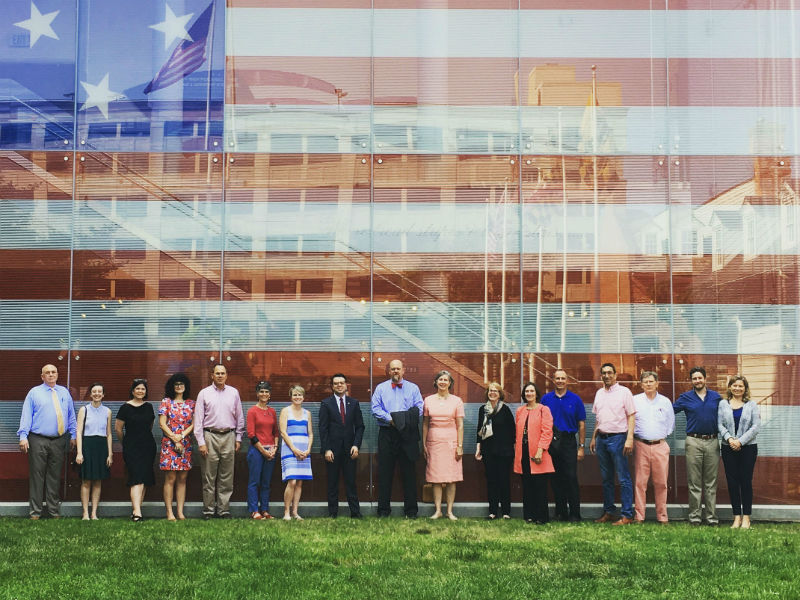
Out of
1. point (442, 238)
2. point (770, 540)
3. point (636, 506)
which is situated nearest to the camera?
point (770, 540)

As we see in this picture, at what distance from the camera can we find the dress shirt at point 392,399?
13586mm

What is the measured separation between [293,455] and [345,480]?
813 mm

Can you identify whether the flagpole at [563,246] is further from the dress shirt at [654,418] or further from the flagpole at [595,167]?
the dress shirt at [654,418]

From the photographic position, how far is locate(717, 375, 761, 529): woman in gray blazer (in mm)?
12781

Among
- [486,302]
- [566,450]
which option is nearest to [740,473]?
[566,450]

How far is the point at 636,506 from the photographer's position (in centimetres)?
1334

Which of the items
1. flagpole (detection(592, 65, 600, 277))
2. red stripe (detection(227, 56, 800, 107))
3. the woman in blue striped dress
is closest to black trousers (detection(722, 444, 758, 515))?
flagpole (detection(592, 65, 600, 277))

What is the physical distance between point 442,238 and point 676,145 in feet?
12.2

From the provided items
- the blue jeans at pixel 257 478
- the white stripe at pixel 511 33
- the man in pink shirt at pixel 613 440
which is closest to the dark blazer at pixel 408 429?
the blue jeans at pixel 257 478

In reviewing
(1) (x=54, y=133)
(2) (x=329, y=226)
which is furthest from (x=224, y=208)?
(1) (x=54, y=133)

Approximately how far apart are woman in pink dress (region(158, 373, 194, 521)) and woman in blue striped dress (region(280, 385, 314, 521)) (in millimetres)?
1301

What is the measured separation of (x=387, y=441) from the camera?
13.6m

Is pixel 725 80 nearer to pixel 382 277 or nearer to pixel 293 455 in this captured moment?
pixel 382 277

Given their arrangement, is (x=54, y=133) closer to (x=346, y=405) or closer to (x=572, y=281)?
(x=346, y=405)
